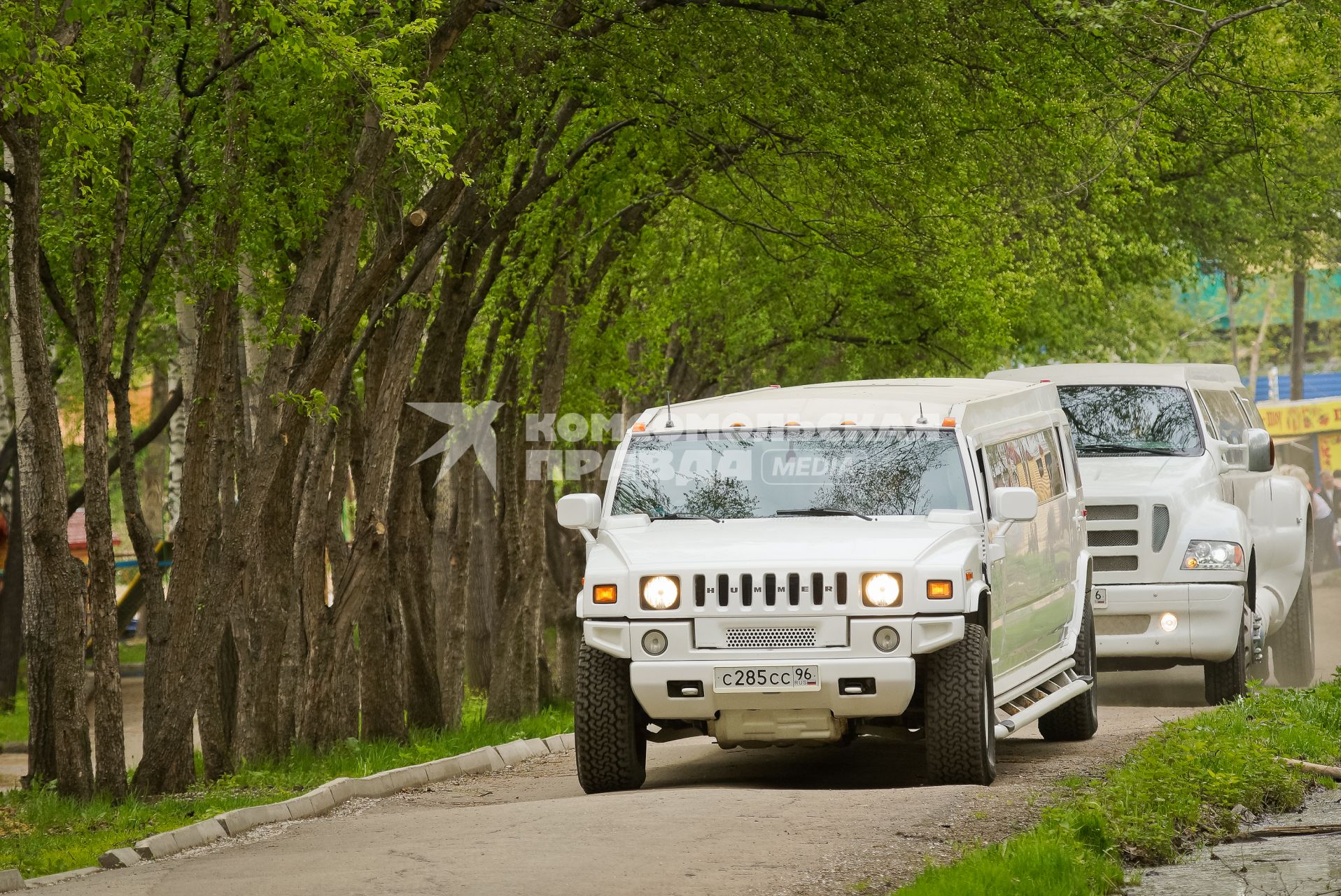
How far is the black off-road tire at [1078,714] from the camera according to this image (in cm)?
1236

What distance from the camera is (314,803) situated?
10.9 metres

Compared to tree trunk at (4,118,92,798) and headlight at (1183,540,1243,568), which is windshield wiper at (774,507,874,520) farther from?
headlight at (1183,540,1243,568)

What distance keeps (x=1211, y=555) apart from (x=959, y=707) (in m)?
5.58

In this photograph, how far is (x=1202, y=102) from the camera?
60.5 ft

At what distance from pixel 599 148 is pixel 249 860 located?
11248 millimetres

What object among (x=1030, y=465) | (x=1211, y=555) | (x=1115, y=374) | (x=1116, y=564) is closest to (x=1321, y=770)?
(x=1030, y=465)

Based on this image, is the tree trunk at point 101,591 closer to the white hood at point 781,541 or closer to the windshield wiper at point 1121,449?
the white hood at point 781,541

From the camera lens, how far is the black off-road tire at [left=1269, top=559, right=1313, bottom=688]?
59.0ft

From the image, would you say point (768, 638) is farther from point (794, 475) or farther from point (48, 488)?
point (48, 488)

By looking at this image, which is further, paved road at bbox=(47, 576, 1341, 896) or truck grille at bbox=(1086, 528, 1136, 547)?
truck grille at bbox=(1086, 528, 1136, 547)

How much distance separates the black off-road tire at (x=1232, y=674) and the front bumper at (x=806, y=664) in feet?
19.1

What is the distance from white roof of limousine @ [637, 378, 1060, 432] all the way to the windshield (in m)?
3.83

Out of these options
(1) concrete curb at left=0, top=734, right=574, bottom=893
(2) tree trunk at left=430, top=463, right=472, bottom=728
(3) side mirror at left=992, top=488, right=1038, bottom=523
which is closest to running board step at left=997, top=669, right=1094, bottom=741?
(3) side mirror at left=992, top=488, right=1038, bottom=523

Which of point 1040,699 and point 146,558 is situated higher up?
point 146,558
